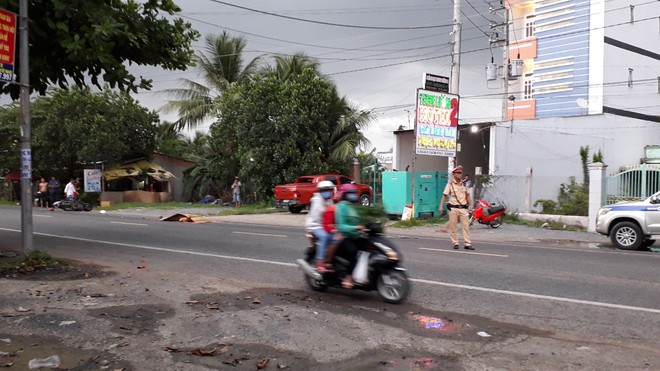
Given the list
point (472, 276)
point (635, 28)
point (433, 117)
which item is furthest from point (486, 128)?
point (472, 276)

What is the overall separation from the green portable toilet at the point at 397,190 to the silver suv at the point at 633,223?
8.36 meters

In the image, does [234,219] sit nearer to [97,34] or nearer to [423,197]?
[423,197]

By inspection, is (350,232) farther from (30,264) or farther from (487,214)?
(487,214)

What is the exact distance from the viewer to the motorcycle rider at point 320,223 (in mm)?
7121

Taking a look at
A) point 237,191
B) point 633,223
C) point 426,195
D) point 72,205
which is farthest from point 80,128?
point 633,223

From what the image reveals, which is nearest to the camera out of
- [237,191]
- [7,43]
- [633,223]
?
[7,43]

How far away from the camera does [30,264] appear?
27.7 ft

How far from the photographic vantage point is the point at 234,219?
22516 millimetres

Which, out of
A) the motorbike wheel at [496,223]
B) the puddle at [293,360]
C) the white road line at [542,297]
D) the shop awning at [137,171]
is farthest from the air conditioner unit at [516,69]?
the puddle at [293,360]

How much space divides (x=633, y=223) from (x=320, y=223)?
9.86m

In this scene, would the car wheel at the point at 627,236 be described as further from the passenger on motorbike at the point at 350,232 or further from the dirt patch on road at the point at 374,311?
the passenger on motorbike at the point at 350,232

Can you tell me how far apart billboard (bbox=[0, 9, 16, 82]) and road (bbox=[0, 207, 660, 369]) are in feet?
12.0

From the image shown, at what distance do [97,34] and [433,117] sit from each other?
13.8 m

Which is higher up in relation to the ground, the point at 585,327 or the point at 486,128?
the point at 486,128
